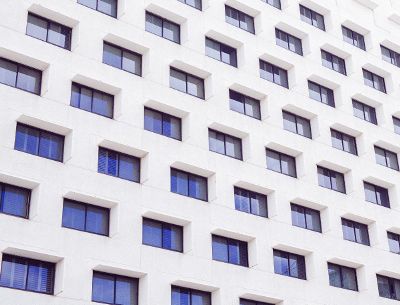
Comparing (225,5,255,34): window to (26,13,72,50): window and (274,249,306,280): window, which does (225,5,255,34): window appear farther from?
(274,249,306,280): window

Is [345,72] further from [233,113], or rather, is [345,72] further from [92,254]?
[92,254]

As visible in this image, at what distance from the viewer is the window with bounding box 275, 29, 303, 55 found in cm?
4497

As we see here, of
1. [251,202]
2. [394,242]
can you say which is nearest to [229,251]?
[251,202]

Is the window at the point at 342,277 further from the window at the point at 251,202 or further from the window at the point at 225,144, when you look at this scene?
the window at the point at 225,144

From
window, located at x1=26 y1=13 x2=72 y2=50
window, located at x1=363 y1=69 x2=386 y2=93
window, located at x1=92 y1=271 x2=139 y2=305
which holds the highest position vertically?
window, located at x1=363 y1=69 x2=386 y2=93

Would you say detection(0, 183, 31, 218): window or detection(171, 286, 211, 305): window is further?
detection(171, 286, 211, 305): window

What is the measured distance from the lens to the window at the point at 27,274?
92.9 ft

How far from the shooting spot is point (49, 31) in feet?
114

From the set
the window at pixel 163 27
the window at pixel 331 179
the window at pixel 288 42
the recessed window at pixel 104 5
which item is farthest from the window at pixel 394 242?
the recessed window at pixel 104 5

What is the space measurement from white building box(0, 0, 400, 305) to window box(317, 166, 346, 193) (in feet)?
0.29

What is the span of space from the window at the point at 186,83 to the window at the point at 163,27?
230 cm

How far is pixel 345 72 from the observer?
4772 centimetres

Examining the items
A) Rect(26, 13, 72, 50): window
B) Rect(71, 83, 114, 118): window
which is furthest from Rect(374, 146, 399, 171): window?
Rect(26, 13, 72, 50): window

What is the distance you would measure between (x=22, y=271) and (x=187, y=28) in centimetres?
1779
